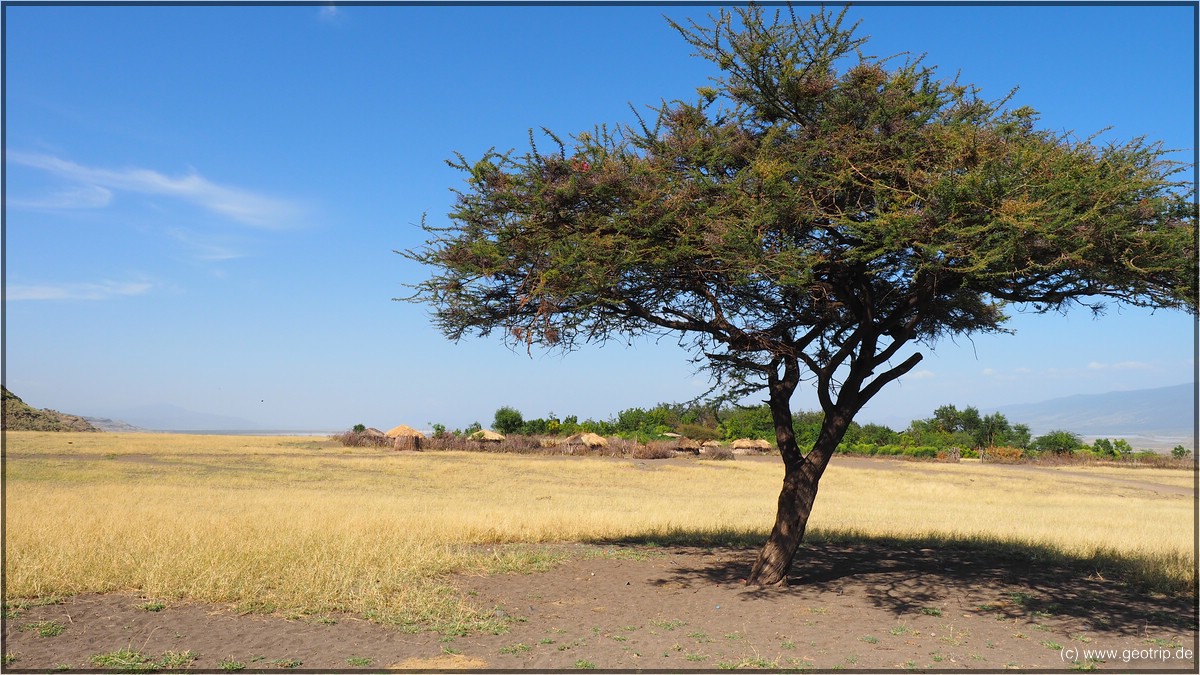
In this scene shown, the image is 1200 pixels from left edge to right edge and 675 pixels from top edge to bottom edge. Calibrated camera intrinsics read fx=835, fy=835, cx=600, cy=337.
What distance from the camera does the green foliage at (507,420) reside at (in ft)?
241

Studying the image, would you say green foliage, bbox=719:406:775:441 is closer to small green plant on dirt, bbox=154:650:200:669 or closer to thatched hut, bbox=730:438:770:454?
thatched hut, bbox=730:438:770:454

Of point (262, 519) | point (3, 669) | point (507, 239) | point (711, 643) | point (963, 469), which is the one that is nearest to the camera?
point (3, 669)

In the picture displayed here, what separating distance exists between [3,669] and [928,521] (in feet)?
72.7

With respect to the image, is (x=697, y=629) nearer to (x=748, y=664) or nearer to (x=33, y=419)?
(x=748, y=664)

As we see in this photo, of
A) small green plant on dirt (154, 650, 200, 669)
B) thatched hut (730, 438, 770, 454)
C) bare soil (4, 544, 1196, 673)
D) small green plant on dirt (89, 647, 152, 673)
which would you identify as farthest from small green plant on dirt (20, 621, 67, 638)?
thatched hut (730, 438, 770, 454)

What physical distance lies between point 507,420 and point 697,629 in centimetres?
6439

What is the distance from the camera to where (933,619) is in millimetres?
10305

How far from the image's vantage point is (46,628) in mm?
8750

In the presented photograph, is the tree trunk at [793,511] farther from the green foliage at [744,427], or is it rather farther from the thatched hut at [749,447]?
the green foliage at [744,427]

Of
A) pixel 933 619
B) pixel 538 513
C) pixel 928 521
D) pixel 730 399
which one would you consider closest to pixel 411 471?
pixel 538 513

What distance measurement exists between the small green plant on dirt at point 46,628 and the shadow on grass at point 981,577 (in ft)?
26.2

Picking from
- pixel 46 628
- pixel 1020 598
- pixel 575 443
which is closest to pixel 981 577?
pixel 1020 598

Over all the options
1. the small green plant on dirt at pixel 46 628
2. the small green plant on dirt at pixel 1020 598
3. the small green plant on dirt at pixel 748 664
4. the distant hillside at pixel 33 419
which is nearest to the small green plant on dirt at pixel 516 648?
the small green plant on dirt at pixel 748 664

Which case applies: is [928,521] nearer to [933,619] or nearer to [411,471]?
[933,619]
